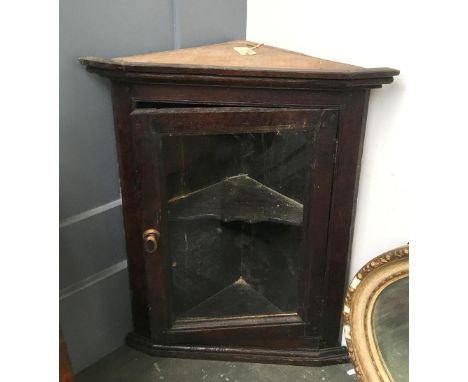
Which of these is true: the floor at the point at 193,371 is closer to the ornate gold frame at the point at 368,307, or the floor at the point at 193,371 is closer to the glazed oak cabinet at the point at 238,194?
the glazed oak cabinet at the point at 238,194

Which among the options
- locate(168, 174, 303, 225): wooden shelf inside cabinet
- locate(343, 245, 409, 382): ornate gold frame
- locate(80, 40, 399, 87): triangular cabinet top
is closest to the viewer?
locate(80, 40, 399, 87): triangular cabinet top

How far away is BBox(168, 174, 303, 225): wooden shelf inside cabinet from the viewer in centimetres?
110

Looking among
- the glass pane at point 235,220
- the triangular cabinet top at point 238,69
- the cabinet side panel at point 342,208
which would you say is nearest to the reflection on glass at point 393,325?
the cabinet side panel at point 342,208

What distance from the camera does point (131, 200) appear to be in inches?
40.6

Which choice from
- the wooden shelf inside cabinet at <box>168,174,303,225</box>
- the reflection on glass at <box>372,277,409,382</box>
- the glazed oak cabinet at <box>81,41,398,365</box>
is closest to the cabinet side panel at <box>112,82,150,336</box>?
the glazed oak cabinet at <box>81,41,398,365</box>

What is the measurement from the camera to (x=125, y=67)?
869mm

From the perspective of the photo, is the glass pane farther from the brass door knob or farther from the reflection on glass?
the reflection on glass

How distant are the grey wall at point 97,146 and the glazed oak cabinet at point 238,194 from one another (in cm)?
6

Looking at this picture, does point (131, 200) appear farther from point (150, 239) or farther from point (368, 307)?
point (368, 307)

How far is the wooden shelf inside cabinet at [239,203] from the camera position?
1.10 m

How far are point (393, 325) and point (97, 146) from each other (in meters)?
0.80

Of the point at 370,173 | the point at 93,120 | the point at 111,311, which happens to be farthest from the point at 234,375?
the point at 93,120

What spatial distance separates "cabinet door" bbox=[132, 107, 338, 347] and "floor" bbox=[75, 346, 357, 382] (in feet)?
0.22

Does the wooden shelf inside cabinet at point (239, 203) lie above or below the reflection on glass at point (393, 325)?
above
